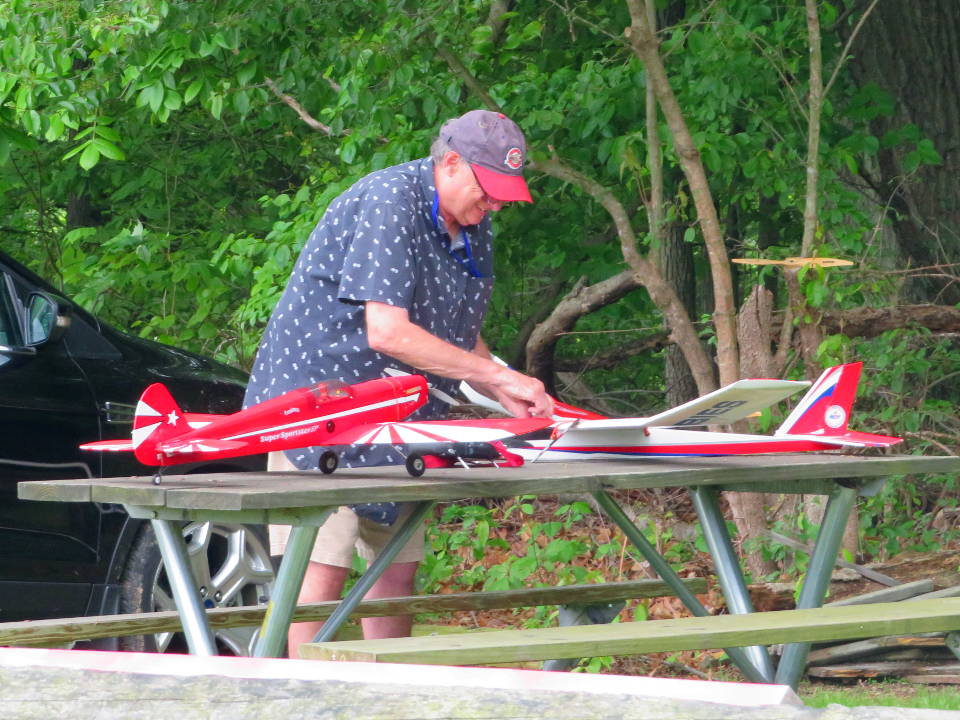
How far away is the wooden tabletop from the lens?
3.01 meters

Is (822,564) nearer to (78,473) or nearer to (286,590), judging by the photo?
(286,590)

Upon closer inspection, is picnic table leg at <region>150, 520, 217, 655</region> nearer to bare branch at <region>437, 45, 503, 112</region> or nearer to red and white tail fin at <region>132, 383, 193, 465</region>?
red and white tail fin at <region>132, 383, 193, 465</region>

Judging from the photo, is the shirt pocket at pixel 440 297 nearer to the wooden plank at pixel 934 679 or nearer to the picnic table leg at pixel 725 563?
the picnic table leg at pixel 725 563

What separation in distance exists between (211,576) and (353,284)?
6.47ft

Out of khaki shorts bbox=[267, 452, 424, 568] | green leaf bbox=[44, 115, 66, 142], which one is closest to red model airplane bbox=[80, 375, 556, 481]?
khaki shorts bbox=[267, 452, 424, 568]

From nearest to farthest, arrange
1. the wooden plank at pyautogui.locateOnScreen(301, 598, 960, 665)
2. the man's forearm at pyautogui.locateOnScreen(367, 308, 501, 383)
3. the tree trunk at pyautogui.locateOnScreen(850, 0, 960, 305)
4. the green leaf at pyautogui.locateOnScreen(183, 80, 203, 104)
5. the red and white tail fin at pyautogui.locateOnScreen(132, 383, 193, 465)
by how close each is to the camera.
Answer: the wooden plank at pyautogui.locateOnScreen(301, 598, 960, 665), the red and white tail fin at pyautogui.locateOnScreen(132, 383, 193, 465), the man's forearm at pyautogui.locateOnScreen(367, 308, 501, 383), the green leaf at pyautogui.locateOnScreen(183, 80, 203, 104), the tree trunk at pyautogui.locateOnScreen(850, 0, 960, 305)

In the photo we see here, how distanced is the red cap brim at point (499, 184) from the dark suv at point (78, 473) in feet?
5.83

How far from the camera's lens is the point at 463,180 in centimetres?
400

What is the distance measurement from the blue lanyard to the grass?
2137 millimetres

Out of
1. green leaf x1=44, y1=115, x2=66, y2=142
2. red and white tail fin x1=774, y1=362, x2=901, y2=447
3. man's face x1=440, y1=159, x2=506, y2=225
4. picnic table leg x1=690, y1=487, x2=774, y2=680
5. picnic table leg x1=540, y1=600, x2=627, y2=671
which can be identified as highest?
green leaf x1=44, y1=115, x2=66, y2=142

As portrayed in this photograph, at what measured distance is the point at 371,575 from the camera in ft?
11.5

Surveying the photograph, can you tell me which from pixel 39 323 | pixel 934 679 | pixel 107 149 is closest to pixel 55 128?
pixel 107 149

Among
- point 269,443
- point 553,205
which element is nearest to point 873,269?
point 553,205

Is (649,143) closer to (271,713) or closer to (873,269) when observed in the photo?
(873,269)
